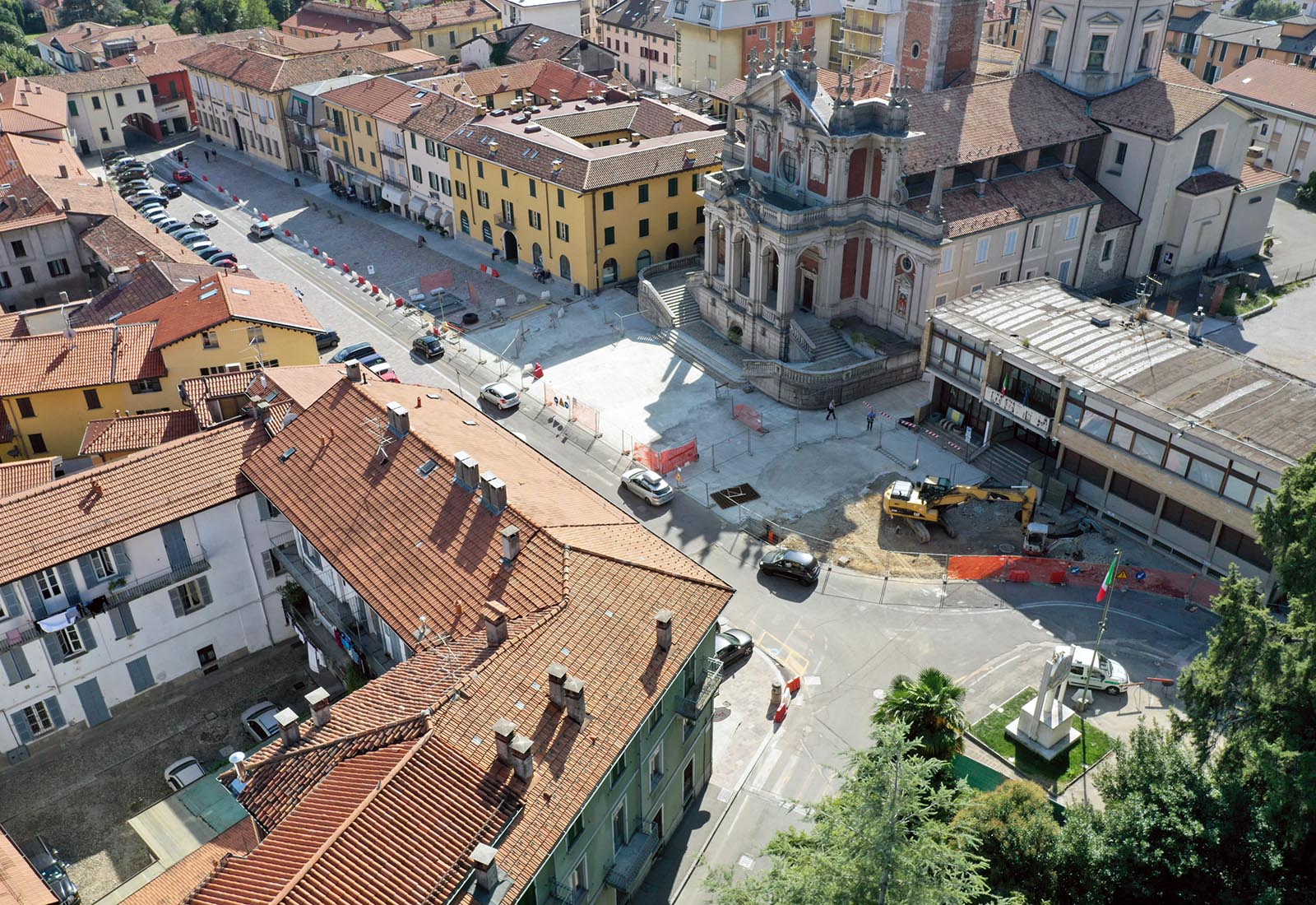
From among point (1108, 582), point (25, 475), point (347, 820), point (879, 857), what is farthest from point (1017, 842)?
point (25, 475)

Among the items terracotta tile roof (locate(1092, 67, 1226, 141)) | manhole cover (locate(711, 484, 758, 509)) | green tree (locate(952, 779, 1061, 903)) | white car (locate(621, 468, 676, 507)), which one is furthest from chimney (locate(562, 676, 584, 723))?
terracotta tile roof (locate(1092, 67, 1226, 141))

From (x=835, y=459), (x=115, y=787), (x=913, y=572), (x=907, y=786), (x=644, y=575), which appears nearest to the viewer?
(x=907, y=786)

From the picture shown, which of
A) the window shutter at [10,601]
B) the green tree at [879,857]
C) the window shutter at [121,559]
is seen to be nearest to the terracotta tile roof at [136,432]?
the window shutter at [121,559]

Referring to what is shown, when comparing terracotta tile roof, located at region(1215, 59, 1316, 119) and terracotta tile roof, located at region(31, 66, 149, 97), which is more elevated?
terracotta tile roof, located at region(1215, 59, 1316, 119)

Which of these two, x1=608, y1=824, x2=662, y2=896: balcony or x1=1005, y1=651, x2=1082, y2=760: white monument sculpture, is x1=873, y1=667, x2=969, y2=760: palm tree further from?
x1=608, y1=824, x2=662, y2=896: balcony

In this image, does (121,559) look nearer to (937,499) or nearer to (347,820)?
(347,820)

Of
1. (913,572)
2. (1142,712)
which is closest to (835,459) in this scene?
(913,572)

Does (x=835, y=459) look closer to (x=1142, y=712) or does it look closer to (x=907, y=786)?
(x=1142, y=712)

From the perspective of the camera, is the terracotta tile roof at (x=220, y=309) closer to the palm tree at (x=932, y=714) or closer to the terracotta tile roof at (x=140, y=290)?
the terracotta tile roof at (x=140, y=290)
